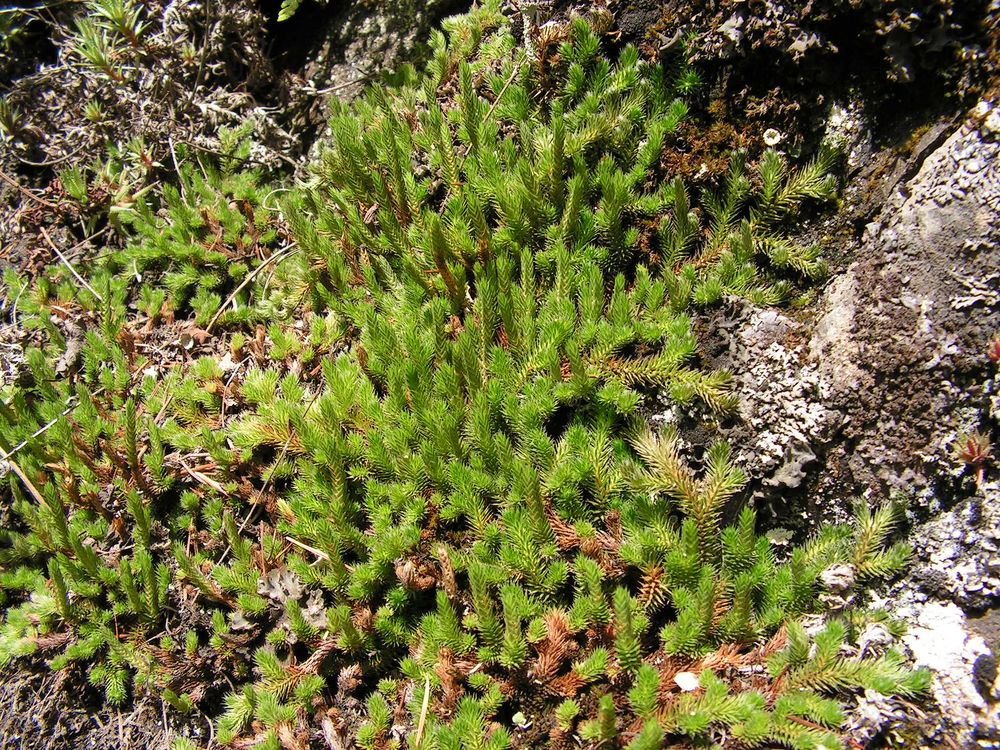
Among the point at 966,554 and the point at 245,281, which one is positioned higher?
the point at 245,281

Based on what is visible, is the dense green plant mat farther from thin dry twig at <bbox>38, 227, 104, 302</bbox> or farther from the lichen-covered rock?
the lichen-covered rock

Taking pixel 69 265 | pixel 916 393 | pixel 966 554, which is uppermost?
pixel 69 265

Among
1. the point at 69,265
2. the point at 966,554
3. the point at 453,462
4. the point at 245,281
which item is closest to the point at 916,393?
the point at 966,554

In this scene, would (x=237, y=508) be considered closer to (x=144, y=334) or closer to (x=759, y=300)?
(x=144, y=334)

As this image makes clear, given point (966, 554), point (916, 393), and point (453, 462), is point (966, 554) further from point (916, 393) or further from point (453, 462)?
point (453, 462)

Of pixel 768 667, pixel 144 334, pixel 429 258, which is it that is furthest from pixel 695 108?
pixel 144 334

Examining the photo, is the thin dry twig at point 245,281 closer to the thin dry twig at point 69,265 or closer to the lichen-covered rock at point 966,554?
the thin dry twig at point 69,265

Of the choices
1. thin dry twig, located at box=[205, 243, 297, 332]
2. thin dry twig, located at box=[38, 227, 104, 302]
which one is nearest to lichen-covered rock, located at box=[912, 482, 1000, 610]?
thin dry twig, located at box=[205, 243, 297, 332]

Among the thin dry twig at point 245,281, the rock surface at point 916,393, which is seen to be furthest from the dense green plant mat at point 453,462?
the rock surface at point 916,393
